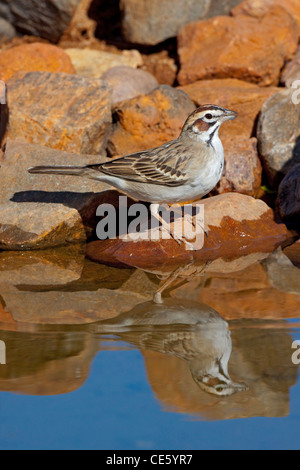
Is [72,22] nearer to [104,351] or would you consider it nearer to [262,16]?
[262,16]

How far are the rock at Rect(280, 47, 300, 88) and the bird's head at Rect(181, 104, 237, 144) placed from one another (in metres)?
2.82

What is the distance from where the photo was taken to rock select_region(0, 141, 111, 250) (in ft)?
21.9

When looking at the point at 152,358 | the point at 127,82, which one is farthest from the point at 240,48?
the point at 152,358

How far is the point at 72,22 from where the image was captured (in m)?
10.7

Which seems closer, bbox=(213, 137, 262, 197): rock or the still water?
the still water

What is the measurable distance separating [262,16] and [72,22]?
2.95m

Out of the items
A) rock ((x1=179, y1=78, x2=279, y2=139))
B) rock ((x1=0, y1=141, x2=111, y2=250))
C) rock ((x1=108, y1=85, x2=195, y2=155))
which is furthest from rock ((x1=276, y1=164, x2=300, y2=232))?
rock ((x1=0, y1=141, x2=111, y2=250))

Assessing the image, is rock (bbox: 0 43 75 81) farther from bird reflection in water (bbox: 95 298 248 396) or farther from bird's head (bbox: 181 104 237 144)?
bird reflection in water (bbox: 95 298 248 396)

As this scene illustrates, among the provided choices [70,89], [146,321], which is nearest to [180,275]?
[146,321]

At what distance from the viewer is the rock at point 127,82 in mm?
9086

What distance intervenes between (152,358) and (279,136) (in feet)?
13.8

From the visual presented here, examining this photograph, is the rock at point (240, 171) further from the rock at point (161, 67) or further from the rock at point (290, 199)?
the rock at point (161, 67)

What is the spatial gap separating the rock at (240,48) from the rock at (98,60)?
0.77 meters

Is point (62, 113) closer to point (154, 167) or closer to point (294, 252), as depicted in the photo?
point (154, 167)
